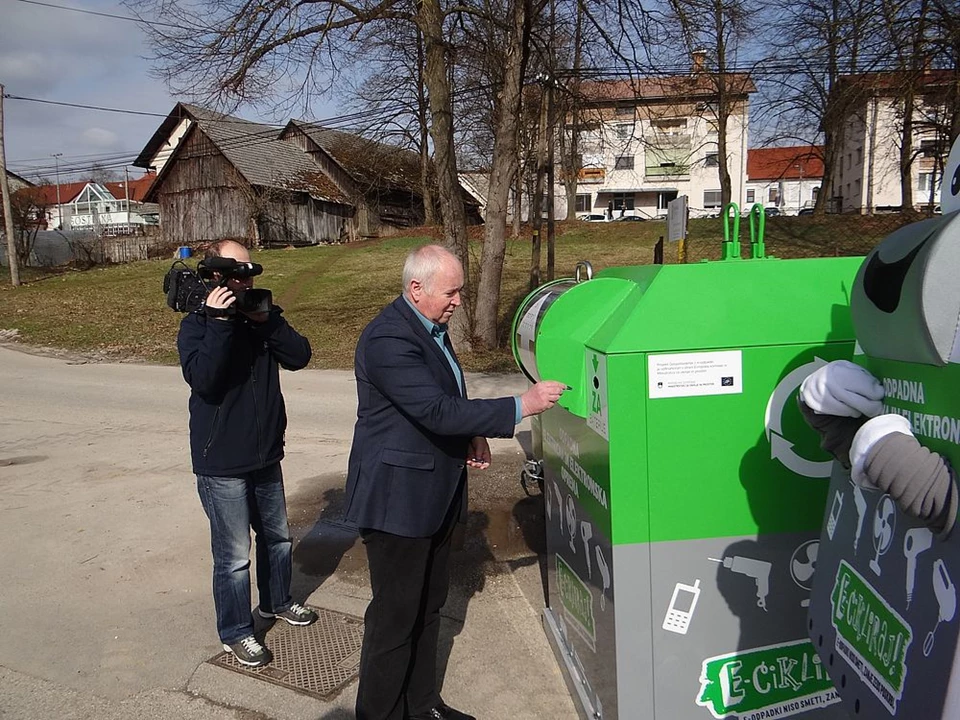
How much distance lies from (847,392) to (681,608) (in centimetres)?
99

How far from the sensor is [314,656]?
3.21 meters

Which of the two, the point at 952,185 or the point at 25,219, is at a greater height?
the point at 25,219

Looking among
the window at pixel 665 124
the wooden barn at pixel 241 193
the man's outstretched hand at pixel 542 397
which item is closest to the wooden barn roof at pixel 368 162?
the wooden barn at pixel 241 193

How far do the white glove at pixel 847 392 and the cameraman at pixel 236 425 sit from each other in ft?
6.75

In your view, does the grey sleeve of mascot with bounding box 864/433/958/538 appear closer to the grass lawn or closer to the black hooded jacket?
the black hooded jacket

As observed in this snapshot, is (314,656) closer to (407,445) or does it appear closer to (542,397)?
(407,445)

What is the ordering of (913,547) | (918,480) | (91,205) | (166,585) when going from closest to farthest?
(918,480) → (913,547) → (166,585) → (91,205)

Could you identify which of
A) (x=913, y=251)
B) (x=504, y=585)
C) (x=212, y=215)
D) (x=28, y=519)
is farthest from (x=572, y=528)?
(x=212, y=215)

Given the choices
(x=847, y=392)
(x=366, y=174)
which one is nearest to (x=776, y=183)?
(x=366, y=174)

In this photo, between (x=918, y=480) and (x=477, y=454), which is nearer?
(x=918, y=480)

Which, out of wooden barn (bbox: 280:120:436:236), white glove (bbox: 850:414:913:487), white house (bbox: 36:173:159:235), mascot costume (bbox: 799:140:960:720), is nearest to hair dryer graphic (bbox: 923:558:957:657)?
mascot costume (bbox: 799:140:960:720)

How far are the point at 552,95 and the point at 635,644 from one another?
987 cm

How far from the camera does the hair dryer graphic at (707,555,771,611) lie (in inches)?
89.0

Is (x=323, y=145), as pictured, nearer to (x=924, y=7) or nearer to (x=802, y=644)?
(x=924, y=7)
